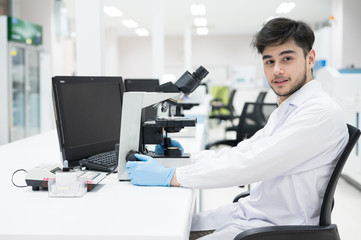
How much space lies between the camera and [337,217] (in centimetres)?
306

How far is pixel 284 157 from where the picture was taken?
1.17m

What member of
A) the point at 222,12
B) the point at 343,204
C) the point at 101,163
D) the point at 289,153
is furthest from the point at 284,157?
the point at 222,12

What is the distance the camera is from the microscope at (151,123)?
1354 mm

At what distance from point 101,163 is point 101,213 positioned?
549 millimetres

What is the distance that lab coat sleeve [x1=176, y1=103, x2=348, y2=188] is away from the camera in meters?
1.17

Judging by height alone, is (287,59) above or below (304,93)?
above

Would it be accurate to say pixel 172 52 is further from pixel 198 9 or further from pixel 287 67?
pixel 287 67

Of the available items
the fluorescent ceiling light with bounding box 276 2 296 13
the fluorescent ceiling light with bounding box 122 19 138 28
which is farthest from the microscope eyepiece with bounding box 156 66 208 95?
the fluorescent ceiling light with bounding box 122 19 138 28

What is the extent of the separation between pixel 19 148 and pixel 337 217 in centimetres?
251

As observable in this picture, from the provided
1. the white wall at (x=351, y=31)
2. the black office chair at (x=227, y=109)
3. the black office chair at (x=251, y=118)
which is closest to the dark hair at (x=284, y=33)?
the black office chair at (x=251, y=118)

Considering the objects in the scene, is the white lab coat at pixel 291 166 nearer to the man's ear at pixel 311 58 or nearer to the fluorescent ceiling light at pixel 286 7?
the man's ear at pixel 311 58

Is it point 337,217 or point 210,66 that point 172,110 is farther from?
point 210,66

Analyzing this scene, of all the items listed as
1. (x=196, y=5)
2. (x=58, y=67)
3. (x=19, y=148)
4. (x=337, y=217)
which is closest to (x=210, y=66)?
(x=196, y=5)

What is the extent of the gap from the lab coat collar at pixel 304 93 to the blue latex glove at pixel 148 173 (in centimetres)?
51
